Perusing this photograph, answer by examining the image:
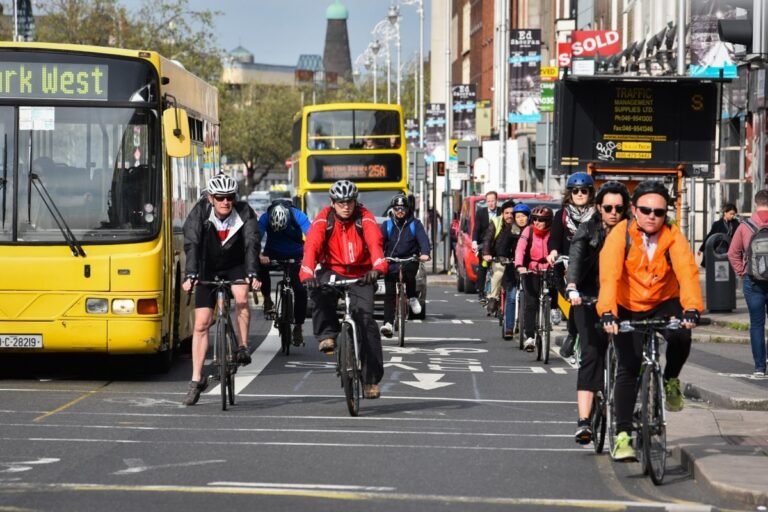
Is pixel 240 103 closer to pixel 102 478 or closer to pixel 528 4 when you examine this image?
pixel 528 4

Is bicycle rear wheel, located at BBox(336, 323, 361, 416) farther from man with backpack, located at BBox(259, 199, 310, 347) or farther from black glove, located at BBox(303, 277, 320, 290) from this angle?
man with backpack, located at BBox(259, 199, 310, 347)

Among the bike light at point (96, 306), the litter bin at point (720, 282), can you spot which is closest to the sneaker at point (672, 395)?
the bike light at point (96, 306)

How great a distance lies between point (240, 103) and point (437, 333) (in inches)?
5085

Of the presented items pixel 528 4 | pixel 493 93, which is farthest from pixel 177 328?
pixel 493 93

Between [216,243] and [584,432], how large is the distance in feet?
13.9

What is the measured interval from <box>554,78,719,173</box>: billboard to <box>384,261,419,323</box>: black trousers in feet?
29.0

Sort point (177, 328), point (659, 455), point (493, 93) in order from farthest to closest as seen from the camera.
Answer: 1. point (493, 93)
2. point (177, 328)
3. point (659, 455)

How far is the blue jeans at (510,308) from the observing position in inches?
880

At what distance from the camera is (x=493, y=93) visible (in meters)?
80.7

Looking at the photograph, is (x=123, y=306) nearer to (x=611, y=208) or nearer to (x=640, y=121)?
(x=611, y=208)

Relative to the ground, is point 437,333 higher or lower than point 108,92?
lower

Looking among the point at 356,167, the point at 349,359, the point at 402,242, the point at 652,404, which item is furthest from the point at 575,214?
the point at 356,167

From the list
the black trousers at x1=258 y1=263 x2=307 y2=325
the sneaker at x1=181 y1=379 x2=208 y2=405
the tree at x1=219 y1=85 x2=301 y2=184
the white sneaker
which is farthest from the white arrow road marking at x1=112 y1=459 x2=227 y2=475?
the tree at x1=219 y1=85 x2=301 y2=184

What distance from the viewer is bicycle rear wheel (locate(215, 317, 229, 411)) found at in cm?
1399
